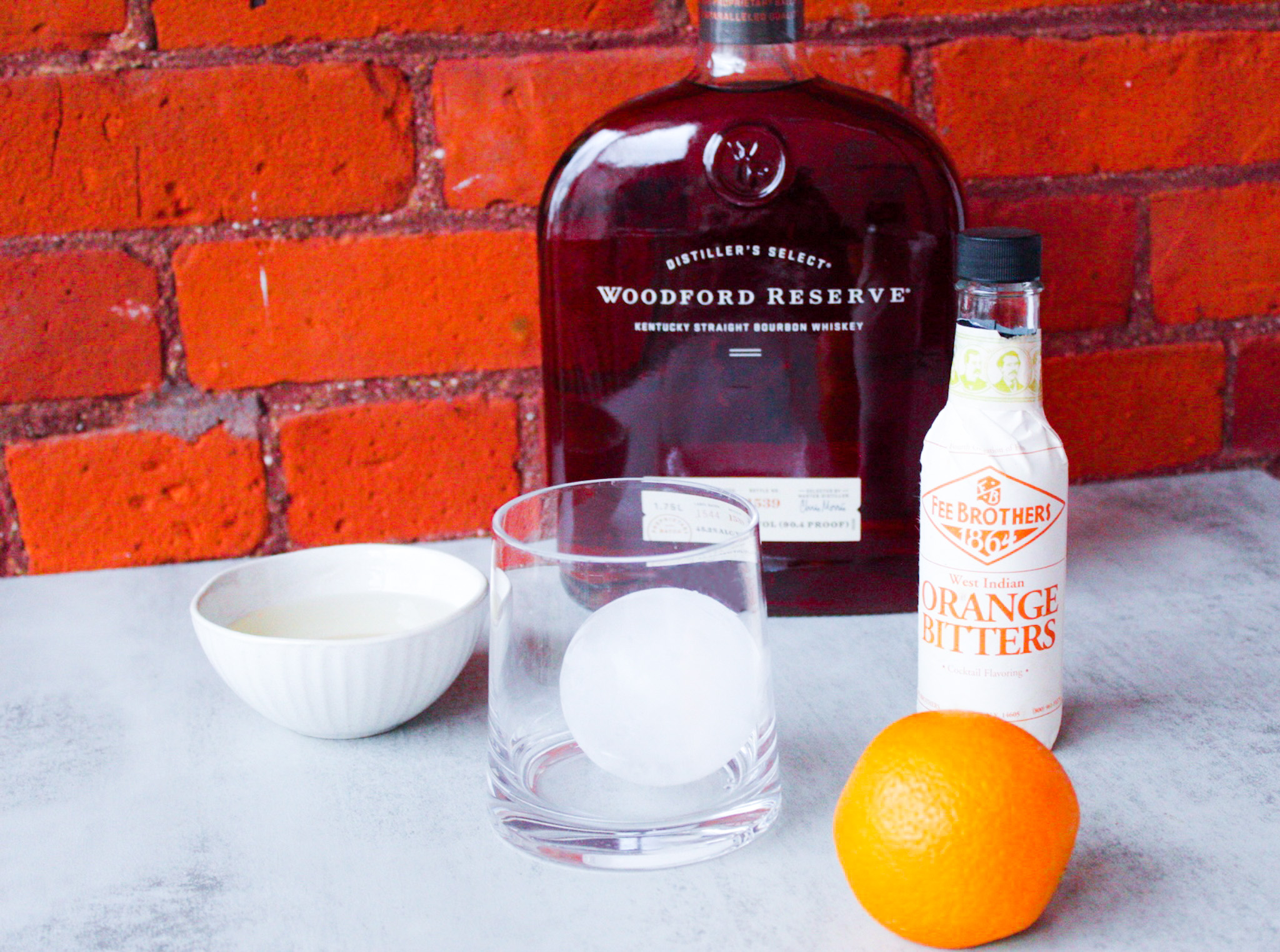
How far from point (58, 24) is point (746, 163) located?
428 mm

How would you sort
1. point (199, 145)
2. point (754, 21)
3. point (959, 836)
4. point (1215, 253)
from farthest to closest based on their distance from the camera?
point (1215, 253) < point (199, 145) < point (754, 21) < point (959, 836)

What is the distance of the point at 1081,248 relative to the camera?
0.90 meters

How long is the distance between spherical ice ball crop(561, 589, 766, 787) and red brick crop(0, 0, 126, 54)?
0.53m

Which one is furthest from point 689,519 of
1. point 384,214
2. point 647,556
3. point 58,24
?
Answer: point 58,24

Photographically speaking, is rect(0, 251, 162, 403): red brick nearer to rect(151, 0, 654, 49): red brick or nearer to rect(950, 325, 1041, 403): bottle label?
rect(151, 0, 654, 49): red brick

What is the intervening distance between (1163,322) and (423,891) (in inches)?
27.3

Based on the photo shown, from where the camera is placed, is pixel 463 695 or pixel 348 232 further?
pixel 348 232

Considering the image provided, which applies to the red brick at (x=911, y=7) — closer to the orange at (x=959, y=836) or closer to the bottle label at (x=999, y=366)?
the bottle label at (x=999, y=366)

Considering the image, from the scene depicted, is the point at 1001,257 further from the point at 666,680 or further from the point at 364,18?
the point at 364,18

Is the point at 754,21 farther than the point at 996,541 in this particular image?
Yes

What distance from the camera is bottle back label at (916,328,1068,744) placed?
0.54 meters

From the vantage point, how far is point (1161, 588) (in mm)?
760

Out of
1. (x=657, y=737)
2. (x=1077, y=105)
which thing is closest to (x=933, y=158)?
(x=1077, y=105)

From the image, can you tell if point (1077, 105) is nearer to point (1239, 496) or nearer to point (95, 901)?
point (1239, 496)
